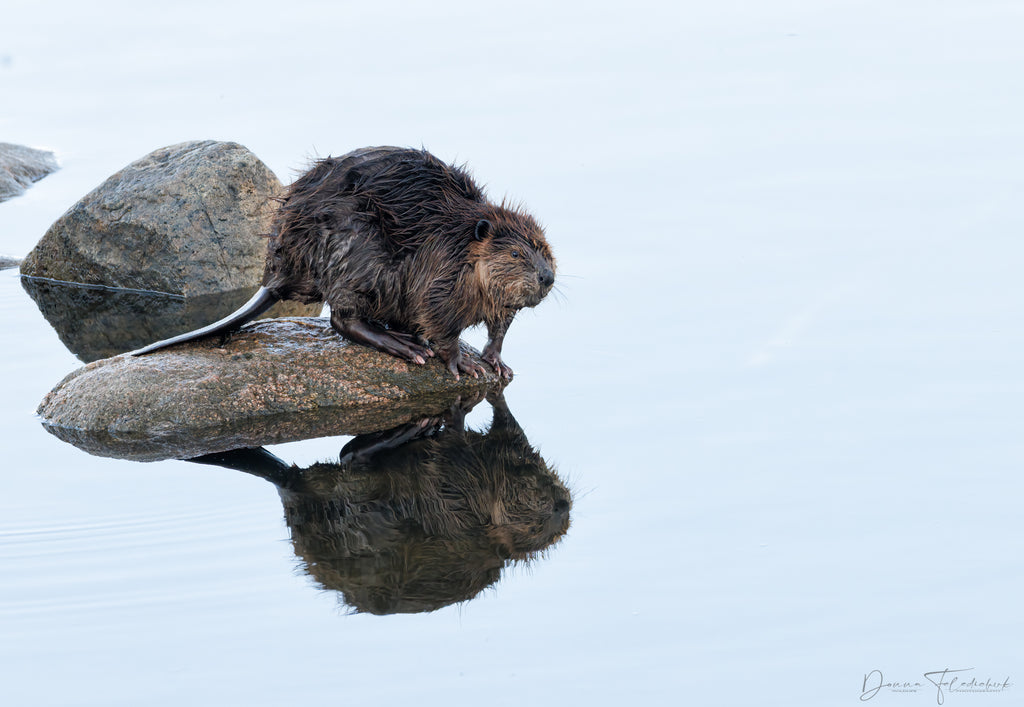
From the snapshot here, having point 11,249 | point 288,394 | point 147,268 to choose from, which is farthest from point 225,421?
point 11,249

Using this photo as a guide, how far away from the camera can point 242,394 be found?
647 cm

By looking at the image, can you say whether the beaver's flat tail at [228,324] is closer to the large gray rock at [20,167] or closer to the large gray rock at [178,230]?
the large gray rock at [178,230]

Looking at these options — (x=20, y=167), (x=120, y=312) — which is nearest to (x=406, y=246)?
(x=120, y=312)

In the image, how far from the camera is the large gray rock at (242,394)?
249 inches

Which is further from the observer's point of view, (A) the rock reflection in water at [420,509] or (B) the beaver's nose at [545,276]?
(B) the beaver's nose at [545,276]

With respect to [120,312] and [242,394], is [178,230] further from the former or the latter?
[242,394]

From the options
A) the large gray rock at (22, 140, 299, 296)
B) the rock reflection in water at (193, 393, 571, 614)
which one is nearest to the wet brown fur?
the rock reflection in water at (193, 393, 571, 614)

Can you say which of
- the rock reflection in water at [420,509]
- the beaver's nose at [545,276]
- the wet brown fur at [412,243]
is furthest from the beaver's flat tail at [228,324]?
the beaver's nose at [545,276]

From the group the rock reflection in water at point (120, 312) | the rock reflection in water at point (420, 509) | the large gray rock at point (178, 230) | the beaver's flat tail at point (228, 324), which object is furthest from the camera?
the large gray rock at point (178, 230)

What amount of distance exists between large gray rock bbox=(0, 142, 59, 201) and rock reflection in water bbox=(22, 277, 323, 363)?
74.1 inches

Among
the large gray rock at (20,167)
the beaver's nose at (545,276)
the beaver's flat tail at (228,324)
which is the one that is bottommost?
the beaver's flat tail at (228,324)

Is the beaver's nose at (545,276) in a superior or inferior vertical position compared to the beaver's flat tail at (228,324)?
superior

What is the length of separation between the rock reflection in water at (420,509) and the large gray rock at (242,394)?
19cm

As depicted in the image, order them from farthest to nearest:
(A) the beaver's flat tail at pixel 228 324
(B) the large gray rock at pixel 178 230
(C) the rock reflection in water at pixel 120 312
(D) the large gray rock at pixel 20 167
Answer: (D) the large gray rock at pixel 20 167
(B) the large gray rock at pixel 178 230
(C) the rock reflection in water at pixel 120 312
(A) the beaver's flat tail at pixel 228 324
